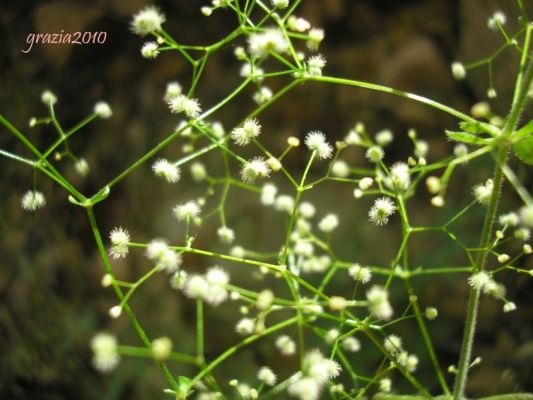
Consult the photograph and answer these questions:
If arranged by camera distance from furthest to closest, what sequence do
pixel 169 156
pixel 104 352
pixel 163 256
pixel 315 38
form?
pixel 169 156 → pixel 315 38 → pixel 163 256 → pixel 104 352

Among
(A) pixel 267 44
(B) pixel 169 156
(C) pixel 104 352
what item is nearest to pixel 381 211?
(A) pixel 267 44

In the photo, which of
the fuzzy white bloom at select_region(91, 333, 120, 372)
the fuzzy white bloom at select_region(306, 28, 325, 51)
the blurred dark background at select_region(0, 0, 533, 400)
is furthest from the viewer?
the blurred dark background at select_region(0, 0, 533, 400)

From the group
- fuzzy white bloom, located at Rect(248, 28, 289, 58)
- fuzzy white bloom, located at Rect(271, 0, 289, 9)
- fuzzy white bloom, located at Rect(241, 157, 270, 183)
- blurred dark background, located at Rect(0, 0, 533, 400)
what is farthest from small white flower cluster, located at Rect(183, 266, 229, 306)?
blurred dark background, located at Rect(0, 0, 533, 400)

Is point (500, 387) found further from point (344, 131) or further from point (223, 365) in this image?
point (344, 131)

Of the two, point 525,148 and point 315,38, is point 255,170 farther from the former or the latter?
point 525,148

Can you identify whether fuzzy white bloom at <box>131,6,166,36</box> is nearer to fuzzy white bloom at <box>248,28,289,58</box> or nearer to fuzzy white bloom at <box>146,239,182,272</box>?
fuzzy white bloom at <box>248,28,289,58</box>

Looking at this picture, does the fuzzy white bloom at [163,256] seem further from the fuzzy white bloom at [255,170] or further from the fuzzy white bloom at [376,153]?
the fuzzy white bloom at [376,153]
